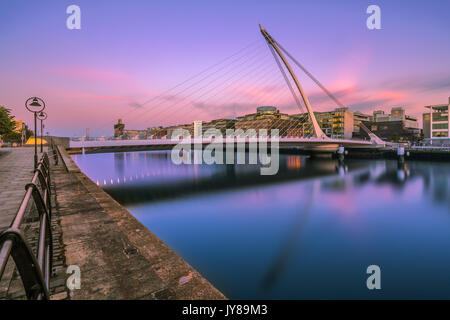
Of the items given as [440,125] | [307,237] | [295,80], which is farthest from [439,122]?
[307,237]

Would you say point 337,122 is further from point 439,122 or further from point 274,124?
point 439,122

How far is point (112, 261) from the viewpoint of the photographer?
3.12 m

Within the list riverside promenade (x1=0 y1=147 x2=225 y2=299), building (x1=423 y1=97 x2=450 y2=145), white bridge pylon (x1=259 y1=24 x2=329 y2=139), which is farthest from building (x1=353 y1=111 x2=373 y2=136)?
riverside promenade (x1=0 y1=147 x2=225 y2=299)

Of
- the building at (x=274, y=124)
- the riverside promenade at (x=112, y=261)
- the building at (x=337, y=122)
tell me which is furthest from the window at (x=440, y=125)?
the riverside promenade at (x=112, y=261)

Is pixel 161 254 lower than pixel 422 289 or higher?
higher

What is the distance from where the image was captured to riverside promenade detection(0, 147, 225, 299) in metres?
2.55

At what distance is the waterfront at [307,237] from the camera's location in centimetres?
653

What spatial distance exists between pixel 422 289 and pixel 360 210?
8718mm

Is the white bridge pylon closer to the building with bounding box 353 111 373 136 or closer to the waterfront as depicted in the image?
the waterfront

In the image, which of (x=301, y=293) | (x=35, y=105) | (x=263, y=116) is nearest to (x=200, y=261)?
(x=301, y=293)

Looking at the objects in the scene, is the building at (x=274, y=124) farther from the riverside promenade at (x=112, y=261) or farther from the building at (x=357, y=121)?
the riverside promenade at (x=112, y=261)
